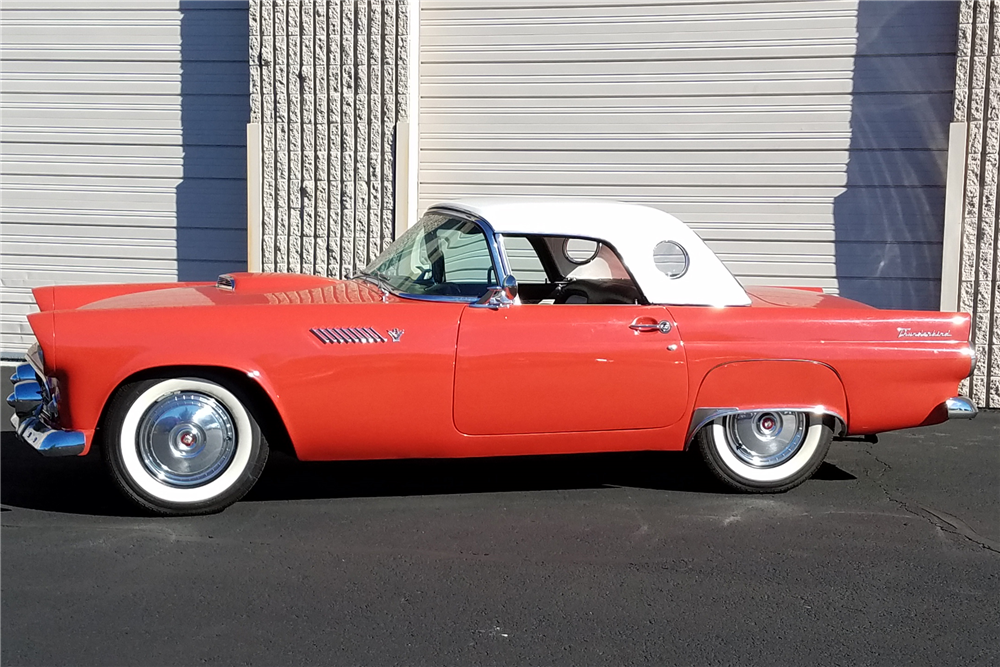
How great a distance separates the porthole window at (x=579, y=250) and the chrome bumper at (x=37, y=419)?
2.49 metres

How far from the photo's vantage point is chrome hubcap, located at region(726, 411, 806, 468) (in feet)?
17.0

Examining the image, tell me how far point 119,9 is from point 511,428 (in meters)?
5.56

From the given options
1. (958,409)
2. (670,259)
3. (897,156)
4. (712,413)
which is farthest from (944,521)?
(897,156)

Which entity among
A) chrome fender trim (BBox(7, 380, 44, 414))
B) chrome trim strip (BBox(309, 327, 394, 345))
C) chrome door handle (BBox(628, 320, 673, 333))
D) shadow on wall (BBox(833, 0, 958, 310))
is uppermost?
shadow on wall (BBox(833, 0, 958, 310))

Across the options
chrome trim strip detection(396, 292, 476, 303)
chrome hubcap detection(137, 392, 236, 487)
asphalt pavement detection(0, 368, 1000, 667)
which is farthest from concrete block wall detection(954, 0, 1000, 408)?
chrome hubcap detection(137, 392, 236, 487)

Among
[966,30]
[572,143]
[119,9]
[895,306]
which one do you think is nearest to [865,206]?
[895,306]

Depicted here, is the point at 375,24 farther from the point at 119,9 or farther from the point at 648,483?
the point at 648,483

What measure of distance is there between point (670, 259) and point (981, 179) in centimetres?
352

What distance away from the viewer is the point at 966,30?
24.3ft

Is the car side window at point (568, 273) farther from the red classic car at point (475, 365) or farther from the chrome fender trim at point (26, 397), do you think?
the chrome fender trim at point (26, 397)

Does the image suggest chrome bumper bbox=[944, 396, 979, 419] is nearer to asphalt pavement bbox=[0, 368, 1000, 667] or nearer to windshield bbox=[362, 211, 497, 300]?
Answer: asphalt pavement bbox=[0, 368, 1000, 667]

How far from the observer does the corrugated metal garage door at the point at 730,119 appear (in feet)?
25.5

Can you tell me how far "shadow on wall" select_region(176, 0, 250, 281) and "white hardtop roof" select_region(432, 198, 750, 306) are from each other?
3803 mm

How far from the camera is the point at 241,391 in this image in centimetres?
466
